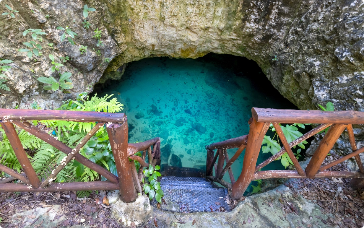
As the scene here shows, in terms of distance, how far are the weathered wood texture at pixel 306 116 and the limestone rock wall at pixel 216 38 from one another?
2260mm

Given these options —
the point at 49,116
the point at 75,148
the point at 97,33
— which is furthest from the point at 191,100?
the point at 49,116

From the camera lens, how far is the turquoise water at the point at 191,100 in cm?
552

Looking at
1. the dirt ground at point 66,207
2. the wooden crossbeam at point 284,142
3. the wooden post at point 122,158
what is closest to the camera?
the wooden post at point 122,158

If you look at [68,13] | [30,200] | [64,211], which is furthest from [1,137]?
[68,13]

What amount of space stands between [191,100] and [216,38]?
2.00 metres

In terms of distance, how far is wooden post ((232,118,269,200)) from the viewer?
180cm

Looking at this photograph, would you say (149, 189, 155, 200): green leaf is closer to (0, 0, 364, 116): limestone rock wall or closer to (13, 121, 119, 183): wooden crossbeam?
(13, 121, 119, 183): wooden crossbeam

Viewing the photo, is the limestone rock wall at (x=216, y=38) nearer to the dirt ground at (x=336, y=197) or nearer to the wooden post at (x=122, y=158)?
the dirt ground at (x=336, y=197)

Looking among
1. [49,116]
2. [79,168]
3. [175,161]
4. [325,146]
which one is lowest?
[175,161]

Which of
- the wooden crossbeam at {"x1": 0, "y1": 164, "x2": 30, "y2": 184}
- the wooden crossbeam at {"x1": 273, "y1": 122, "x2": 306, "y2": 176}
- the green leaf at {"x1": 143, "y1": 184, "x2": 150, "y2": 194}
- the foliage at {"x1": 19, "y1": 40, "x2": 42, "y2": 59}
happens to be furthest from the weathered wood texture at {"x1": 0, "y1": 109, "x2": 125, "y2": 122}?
the foliage at {"x1": 19, "y1": 40, "x2": 42, "y2": 59}

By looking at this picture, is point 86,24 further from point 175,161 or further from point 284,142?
point 284,142

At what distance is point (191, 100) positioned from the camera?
6.34 m

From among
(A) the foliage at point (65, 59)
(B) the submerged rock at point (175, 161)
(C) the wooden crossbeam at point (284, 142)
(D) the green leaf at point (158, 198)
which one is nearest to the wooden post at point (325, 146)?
(C) the wooden crossbeam at point (284, 142)

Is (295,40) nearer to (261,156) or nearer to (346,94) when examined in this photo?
(346,94)
